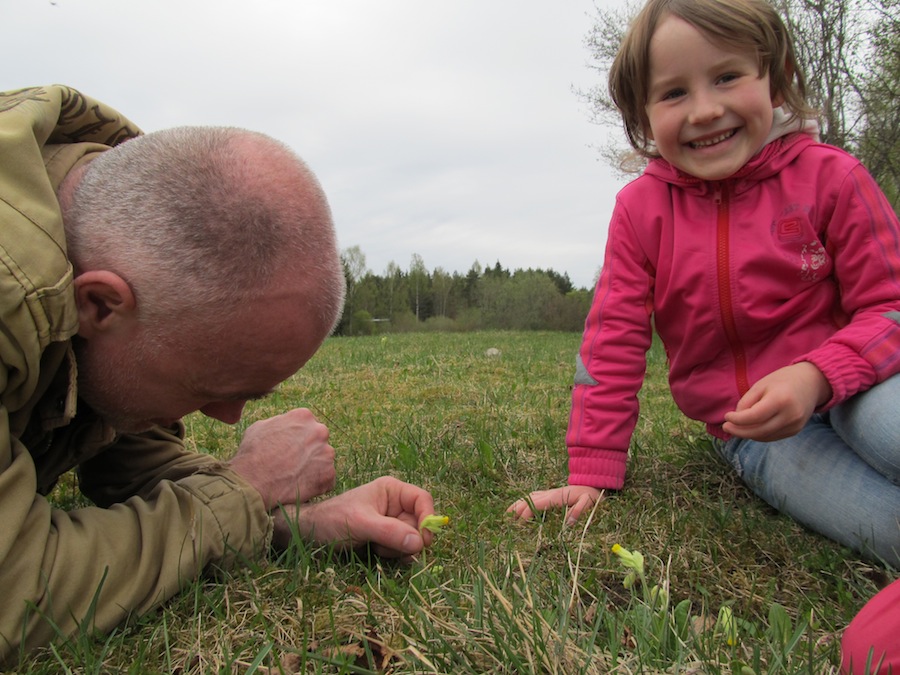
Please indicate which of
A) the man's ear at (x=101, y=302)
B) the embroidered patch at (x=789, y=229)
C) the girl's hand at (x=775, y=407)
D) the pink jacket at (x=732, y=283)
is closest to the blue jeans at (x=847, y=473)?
the pink jacket at (x=732, y=283)

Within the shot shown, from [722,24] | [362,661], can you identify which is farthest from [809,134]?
[362,661]

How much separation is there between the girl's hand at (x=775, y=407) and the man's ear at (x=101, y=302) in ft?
5.13

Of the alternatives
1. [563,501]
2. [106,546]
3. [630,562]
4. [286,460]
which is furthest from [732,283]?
[106,546]

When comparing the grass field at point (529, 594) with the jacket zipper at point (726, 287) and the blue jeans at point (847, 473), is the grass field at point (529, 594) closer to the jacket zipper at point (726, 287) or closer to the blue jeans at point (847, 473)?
the blue jeans at point (847, 473)

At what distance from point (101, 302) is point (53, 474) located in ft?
2.20

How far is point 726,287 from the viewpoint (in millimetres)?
2518

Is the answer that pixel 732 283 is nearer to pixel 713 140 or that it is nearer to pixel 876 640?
pixel 713 140

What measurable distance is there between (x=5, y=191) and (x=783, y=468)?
2.36m

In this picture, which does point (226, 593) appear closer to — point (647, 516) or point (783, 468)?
point (647, 516)

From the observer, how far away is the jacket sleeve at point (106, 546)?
147 cm

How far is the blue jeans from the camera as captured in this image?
2141mm

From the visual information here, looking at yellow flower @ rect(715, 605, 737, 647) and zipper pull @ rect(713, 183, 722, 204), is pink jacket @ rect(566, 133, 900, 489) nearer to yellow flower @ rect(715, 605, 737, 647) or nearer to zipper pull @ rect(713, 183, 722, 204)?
zipper pull @ rect(713, 183, 722, 204)

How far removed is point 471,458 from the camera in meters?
3.13

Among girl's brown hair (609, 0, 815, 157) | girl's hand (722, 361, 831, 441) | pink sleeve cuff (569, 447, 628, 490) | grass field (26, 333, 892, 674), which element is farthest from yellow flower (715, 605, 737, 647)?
girl's brown hair (609, 0, 815, 157)
